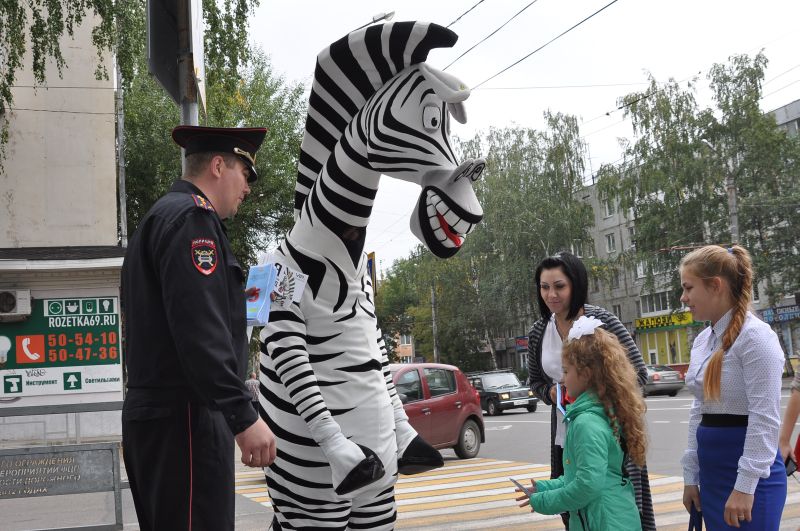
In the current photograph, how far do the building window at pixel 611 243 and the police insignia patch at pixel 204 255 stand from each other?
184 feet

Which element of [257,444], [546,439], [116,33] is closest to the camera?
[257,444]

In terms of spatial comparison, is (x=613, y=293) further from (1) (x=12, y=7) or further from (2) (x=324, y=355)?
(2) (x=324, y=355)

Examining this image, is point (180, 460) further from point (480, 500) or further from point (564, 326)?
point (480, 500)

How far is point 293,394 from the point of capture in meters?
3.06

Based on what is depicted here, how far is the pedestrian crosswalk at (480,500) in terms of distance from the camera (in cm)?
785

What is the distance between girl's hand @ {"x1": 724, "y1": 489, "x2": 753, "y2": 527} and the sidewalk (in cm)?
562

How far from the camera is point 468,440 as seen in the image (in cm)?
1491

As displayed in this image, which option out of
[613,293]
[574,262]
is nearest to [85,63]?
[574,262]

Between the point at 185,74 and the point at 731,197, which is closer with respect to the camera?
the point at 185,74

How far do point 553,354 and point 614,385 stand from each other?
35.3 inches

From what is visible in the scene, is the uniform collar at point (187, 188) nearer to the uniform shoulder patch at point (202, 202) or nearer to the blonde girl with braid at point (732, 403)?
the uniform shoulder patch at point (202, 202)

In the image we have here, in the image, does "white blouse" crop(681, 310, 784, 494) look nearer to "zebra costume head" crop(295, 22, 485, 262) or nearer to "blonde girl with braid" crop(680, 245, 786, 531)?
"blonde girl with braid" crop(680, 245, 786, 531)

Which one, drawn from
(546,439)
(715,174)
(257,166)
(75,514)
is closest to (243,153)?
(75,514)

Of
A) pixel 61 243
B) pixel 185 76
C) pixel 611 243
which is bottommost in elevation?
pixel 185 76
